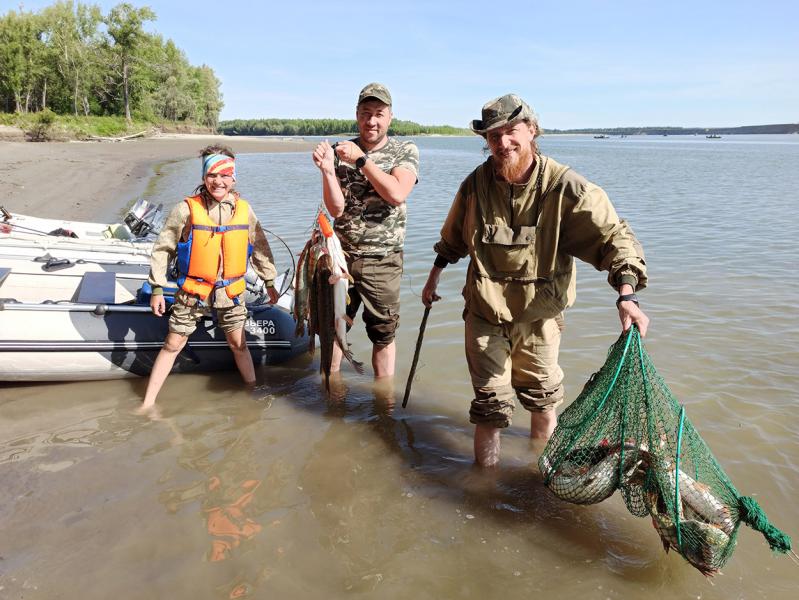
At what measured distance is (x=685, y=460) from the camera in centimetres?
319

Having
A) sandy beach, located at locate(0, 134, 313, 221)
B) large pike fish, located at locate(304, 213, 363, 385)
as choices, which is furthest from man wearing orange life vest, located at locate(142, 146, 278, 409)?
sandy beach, located at locate(0, 134, 313, 221)

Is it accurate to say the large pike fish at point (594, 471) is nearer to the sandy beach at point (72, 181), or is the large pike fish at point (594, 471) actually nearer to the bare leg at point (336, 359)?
the bare leg at point (336, 359)

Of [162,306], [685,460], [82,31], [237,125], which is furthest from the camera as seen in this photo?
[237,125]

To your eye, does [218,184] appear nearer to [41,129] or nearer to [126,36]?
[41,129]

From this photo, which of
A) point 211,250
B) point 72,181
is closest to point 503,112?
point 211,250

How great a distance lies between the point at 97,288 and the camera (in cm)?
595

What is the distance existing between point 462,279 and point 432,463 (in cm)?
543

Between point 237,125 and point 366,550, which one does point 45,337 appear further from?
point 237,125

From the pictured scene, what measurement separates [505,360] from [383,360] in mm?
2029

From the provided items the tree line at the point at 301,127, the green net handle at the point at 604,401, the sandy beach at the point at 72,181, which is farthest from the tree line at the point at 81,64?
the green net handle at the point at 604,401

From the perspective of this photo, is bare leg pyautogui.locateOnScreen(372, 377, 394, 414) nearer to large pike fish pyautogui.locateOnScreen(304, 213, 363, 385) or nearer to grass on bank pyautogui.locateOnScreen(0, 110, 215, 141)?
large pike fish pyautogui.locateOnScreen(304, 213, 363, 385)

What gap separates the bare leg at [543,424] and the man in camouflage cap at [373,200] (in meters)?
1.53

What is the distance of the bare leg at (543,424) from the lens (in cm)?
425

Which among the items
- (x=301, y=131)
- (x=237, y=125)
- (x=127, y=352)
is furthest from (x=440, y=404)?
(x=237, y=125)
